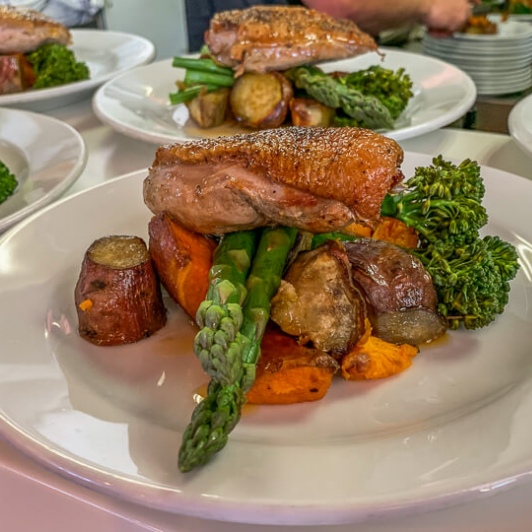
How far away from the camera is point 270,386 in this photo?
1.12 metres

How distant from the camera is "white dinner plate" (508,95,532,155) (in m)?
1.86

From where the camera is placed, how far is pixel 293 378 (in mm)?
1131

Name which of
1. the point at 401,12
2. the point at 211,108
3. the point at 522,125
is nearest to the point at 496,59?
the point at 401,12

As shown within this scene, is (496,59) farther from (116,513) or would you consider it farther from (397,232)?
(116,513)

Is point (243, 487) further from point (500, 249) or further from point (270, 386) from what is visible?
point (500, 249)

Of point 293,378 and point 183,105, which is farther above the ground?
point 293,378

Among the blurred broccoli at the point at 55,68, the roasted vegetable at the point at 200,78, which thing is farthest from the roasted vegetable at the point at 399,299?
the blurred broccoli at the point at 55,68

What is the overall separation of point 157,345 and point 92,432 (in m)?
0.32

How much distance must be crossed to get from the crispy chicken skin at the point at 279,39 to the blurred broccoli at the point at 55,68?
62cm

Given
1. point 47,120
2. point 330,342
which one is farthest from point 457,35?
point 330,342

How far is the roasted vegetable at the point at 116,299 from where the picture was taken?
1.30 m

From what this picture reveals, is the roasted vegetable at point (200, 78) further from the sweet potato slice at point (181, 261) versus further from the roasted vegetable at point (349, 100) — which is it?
the sweet potato slice at point (181, 261)

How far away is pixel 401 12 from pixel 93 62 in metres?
1.55

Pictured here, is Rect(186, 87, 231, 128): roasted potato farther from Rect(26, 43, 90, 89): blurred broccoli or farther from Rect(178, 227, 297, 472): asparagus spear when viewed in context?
Rect(178, 227, 297, 472): asparagus spear
